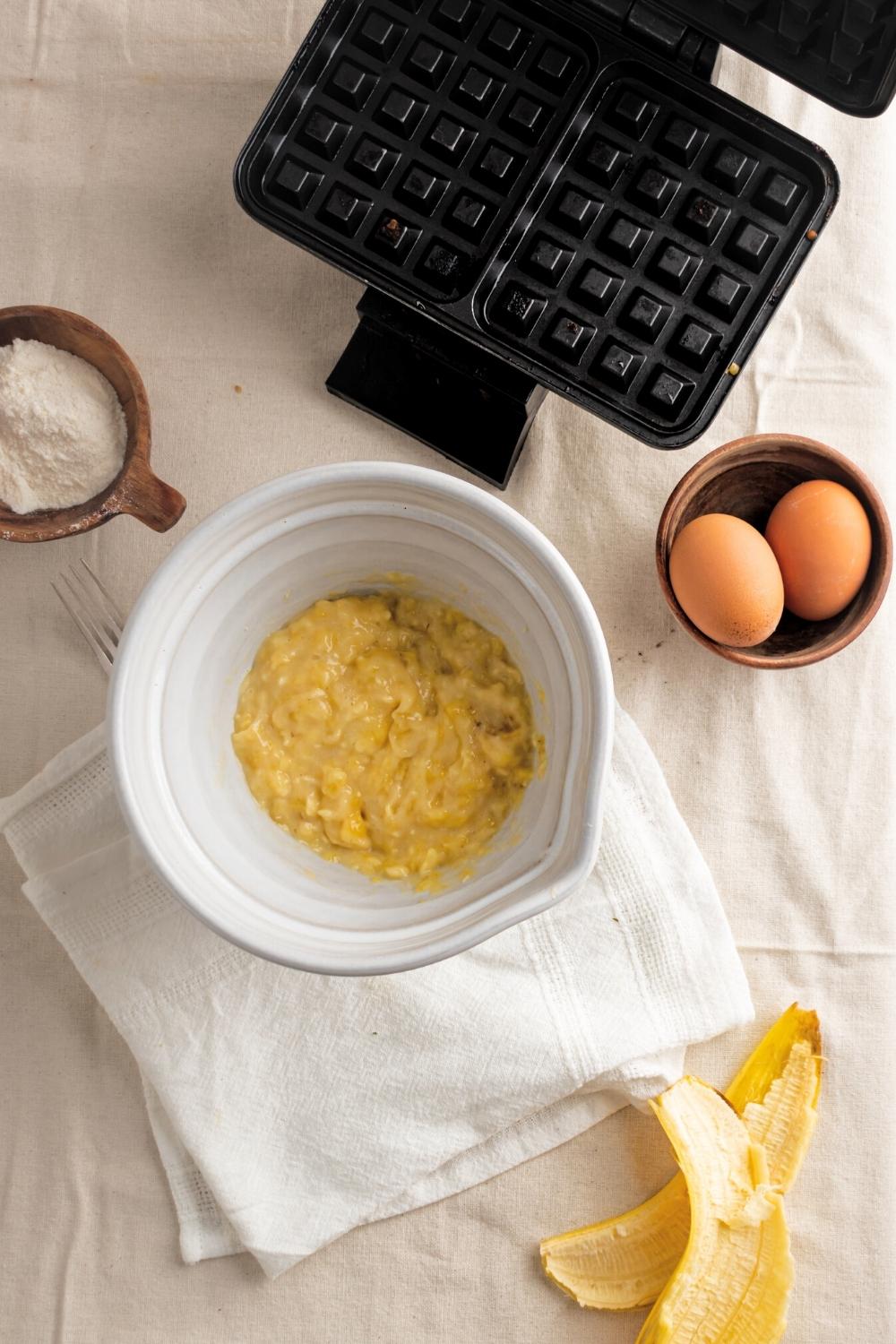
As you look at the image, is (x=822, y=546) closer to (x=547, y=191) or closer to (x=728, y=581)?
(x=728, y=581)

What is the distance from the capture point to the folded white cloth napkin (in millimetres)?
1232

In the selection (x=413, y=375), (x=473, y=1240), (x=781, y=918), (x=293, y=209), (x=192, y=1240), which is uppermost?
(x=293, y=209)

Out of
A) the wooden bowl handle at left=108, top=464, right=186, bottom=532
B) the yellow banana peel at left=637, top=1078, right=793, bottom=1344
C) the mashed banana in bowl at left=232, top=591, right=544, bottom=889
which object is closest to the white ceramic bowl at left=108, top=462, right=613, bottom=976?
the mashed banana in bowl at left=232, top=591, right=544, bottom=889

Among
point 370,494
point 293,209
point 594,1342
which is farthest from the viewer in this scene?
point 594,1342

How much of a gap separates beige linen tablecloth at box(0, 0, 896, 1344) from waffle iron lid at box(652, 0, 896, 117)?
23 cm

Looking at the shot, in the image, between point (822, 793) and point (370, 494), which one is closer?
point (370, 494)

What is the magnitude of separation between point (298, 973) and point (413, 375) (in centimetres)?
64

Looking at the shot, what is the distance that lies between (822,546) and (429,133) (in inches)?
22.4

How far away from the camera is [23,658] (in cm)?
128

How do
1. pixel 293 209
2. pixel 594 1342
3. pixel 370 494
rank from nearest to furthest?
pixel 370 494 → pixel 293 209 → pixel 594 1342

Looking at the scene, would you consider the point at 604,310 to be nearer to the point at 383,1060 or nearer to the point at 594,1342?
the point at 383,1060

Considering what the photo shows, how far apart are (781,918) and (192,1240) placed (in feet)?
2.37

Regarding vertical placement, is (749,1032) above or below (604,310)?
below

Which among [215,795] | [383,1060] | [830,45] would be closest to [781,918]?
[383,1060]
